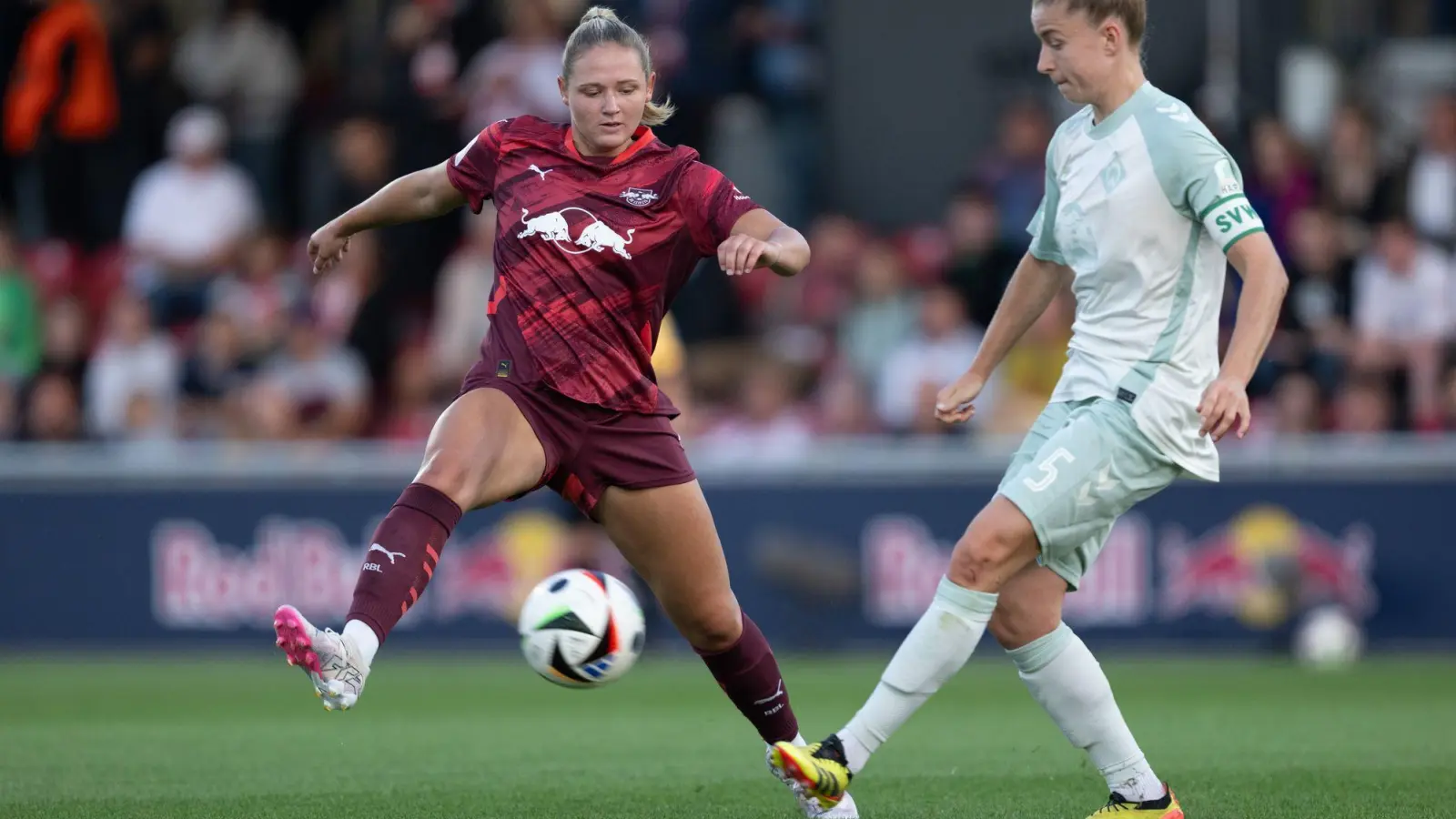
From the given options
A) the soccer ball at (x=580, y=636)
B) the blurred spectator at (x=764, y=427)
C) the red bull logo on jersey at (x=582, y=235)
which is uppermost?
the red bull logo on jersey at (x=582, y=235)

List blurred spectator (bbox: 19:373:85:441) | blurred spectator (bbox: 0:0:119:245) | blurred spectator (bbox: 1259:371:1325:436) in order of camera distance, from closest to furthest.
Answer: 1. blurred spectator (bbox: 1259:371:1325:436)
2. blurred spectator (bbox: 19:373:85:441)
3. blurred spectator (bbox: 0:0:119:245)

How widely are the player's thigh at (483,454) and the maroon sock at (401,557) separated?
0.20ft

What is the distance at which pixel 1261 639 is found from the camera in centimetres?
1273

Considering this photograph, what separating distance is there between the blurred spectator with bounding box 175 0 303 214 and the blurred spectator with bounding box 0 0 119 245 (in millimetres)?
856

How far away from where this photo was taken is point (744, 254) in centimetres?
521

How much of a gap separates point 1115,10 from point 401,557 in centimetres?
252

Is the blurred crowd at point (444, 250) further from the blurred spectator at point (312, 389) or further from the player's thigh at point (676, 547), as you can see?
the player's thigh at point (676, 547)

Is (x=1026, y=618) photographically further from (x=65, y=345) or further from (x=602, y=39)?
(x=65, y=345)

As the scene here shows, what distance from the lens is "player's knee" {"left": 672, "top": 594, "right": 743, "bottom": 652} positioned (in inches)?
231

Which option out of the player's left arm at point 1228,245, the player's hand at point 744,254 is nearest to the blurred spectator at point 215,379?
the player's hand at point 744,254

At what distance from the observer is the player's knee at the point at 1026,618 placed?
5594 mm

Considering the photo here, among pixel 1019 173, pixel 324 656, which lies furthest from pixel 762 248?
pixel 1019 173

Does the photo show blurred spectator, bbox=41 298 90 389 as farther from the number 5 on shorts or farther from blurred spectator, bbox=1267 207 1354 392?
the number 5 on shorts

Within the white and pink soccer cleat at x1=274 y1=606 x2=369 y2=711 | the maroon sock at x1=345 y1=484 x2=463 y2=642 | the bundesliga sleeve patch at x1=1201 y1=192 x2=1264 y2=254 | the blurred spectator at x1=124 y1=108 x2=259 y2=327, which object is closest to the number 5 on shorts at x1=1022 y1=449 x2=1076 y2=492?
the bundesliga sleeve patch at x1=1201 y1=192 x2=1264 y2=254
